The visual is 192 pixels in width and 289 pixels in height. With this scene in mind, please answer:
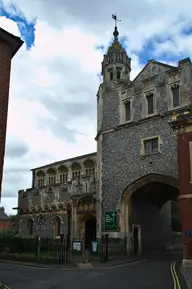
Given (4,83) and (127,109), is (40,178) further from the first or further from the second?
(4,83)

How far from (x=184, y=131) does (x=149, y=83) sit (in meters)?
8.49

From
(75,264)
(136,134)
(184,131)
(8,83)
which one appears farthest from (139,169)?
(8,83)

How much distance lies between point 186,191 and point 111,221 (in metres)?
8.87

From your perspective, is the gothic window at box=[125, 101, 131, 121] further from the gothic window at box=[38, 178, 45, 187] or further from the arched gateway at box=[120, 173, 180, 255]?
the gothic window at box=[38, 178, 45, 187]

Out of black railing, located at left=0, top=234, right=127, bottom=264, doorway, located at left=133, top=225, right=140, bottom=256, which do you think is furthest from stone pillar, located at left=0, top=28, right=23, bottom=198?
doorway, located at left=133, top=225, right=140, bottom=256

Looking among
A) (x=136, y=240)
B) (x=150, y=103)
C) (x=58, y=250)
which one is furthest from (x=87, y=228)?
(x=150, y=103)

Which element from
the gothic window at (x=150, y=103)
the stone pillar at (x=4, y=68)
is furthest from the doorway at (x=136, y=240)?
the stone pillar at (x=4, y=68)

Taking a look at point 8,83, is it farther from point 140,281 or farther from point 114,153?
point 114,153

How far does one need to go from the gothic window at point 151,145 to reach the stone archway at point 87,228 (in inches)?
326

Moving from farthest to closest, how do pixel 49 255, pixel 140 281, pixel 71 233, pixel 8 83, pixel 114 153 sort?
1. pixel 71 233
2. pixel 114 153
3. pixel 49 255
4. pixel 140 281
5. pixel 8 83

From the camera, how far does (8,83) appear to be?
11.2m

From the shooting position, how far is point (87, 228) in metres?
30.6

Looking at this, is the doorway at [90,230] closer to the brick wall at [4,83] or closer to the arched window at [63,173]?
the arched window at [63,173]

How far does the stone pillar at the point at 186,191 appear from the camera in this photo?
17342 mm
